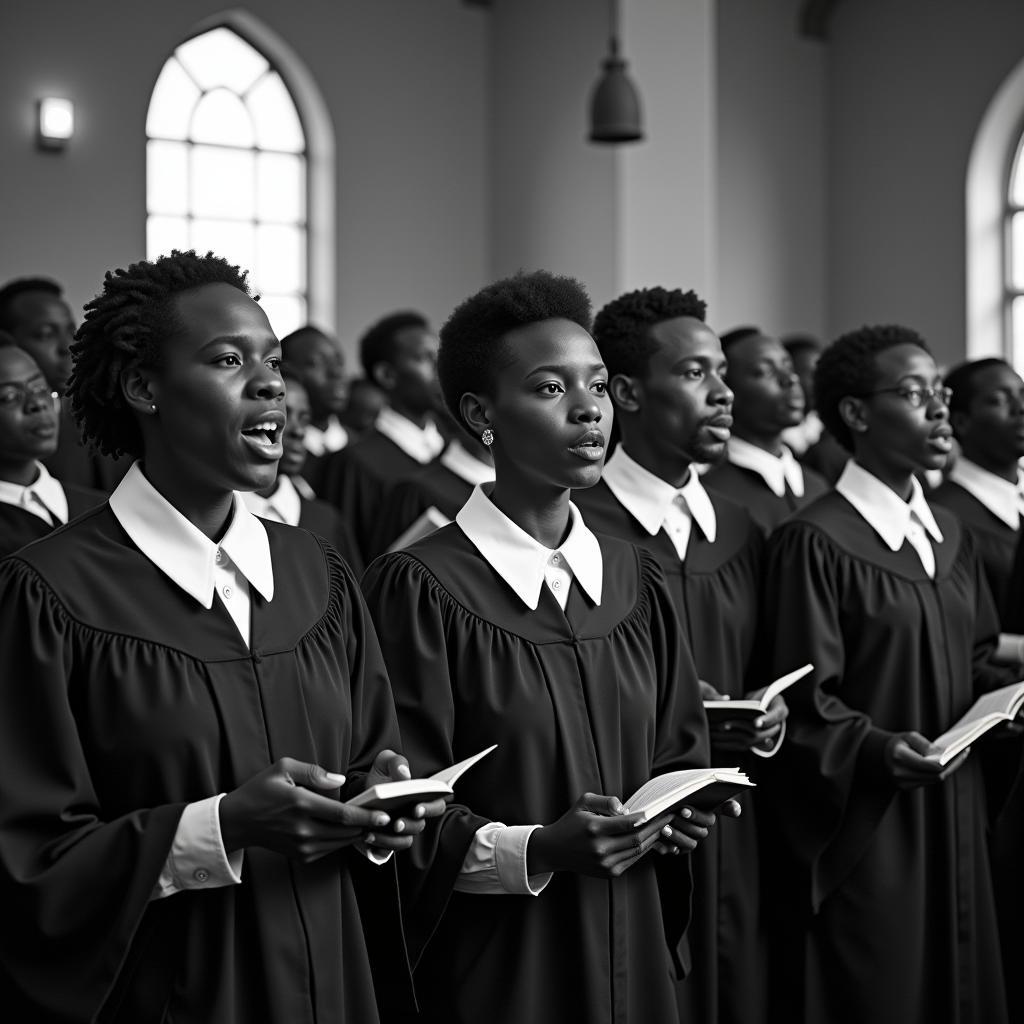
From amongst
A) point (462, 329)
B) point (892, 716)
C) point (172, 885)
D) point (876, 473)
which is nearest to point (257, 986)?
point (172, 885)

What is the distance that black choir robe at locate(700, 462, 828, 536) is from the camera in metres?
4.60

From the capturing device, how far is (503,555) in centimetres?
262

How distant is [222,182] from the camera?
1084cm

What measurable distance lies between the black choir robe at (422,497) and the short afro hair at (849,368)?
59.6 inches

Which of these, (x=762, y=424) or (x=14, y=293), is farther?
(x=14, y=293)

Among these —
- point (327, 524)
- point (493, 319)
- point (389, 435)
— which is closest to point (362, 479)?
point (389, 435)

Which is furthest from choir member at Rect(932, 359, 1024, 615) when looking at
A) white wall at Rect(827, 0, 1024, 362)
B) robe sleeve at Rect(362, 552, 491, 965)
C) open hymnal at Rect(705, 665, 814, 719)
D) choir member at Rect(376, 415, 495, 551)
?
white wall at Rect(827, 0, 1024, 362)

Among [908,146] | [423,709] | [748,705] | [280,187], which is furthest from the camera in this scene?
[908,146]

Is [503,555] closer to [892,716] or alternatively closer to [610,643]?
[610,643]

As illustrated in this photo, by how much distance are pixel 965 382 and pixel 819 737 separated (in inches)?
76.5

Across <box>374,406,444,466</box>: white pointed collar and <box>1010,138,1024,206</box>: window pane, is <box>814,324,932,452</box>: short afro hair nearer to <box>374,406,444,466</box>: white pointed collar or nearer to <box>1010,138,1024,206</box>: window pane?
<box>374,406,444,466</box>: white pointed collar

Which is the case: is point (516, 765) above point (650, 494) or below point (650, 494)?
below

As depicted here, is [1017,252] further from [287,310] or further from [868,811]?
[868,811]

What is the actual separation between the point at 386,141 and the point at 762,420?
700 cm
